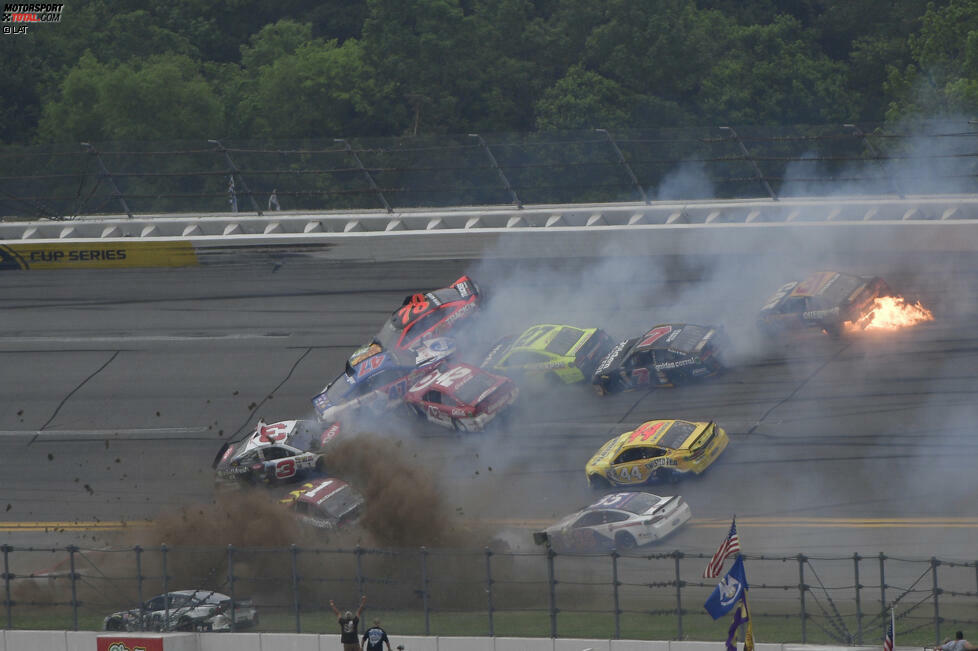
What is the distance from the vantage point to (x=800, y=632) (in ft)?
51.0

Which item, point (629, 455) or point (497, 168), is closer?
point (629, 455)

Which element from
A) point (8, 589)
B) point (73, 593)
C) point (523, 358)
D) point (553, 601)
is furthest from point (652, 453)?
point (8, 589)

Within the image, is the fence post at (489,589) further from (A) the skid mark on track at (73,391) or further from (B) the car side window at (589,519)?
(A) the skid mark on track at (73,391)

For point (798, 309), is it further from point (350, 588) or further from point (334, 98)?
point (334, 98)

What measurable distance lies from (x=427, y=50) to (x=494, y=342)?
31.0 m

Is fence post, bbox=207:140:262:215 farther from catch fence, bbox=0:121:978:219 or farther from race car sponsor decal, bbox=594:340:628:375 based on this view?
race car sponsor decal, bbox=594:340:628:375

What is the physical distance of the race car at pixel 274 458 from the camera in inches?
923

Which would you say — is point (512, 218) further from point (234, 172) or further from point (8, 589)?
point (8, 589)

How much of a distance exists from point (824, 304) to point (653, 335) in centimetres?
334

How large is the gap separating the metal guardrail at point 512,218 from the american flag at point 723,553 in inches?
603

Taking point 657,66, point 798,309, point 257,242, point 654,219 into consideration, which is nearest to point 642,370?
point 798,309

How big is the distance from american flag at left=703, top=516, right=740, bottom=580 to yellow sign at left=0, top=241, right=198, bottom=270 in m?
20.9

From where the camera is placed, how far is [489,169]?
32.7m

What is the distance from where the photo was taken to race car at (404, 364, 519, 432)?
78.9ft
